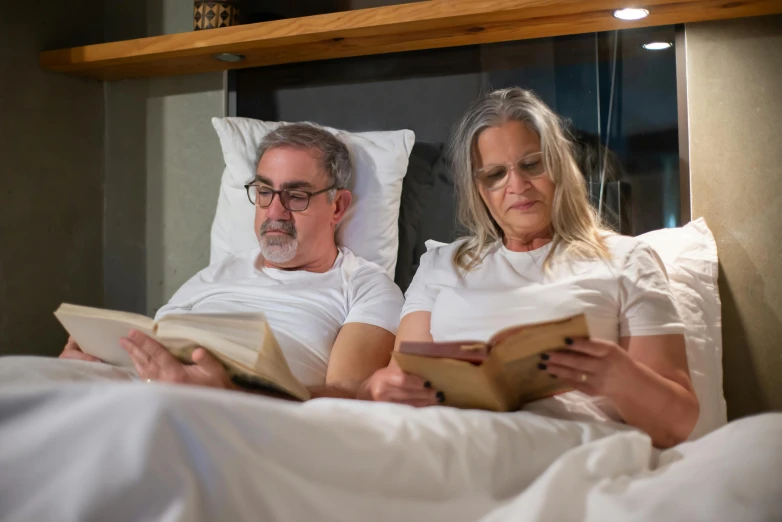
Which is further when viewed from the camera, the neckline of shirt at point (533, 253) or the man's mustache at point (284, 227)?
the man's mustache at point (284, 227)

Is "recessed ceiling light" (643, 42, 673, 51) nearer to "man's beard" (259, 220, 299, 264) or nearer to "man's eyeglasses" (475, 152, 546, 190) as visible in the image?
"man's eyeglasses" (475, 152, 546, 190)

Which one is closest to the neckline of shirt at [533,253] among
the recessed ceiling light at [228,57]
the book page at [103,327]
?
the book page at [103,327]

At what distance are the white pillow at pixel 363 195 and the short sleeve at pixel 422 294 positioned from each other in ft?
1.09

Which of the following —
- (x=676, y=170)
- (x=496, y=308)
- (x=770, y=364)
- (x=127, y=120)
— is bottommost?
(x=770, y=364)

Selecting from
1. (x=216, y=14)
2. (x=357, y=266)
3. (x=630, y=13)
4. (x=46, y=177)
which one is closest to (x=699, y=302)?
(x=630, y=13)

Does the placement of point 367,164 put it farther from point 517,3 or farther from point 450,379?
point 450,379

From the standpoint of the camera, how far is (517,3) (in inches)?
66.9

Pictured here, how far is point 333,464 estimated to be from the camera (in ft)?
2.74

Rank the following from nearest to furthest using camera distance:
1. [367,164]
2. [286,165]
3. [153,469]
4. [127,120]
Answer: [153,469] → [286,165] → [367,164] → [127,120]

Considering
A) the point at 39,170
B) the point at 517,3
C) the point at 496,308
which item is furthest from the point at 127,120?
the point at 496,308

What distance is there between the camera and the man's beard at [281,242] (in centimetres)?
183

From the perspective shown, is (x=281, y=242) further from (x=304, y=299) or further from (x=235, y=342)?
(x=235, y=342)

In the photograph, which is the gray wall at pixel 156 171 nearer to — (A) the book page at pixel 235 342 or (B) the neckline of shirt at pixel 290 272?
(B) the neckline of shirt at pixel 290 272

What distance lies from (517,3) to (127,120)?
1349 millimetres
